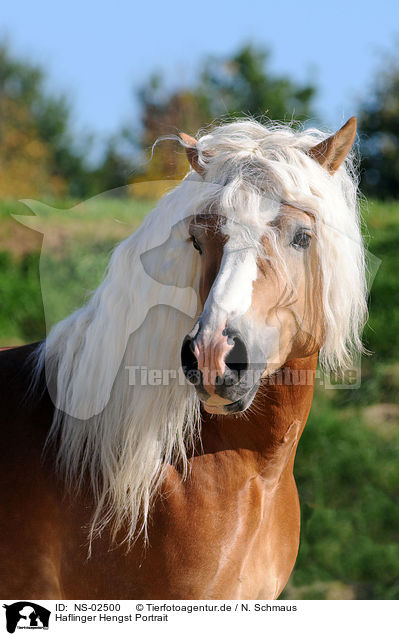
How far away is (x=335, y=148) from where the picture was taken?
1927mm

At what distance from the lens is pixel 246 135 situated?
1.95 metres

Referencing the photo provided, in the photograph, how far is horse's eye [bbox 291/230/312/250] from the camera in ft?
6.02

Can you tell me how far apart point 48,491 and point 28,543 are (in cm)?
18

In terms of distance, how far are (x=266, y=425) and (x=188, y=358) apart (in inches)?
19.1

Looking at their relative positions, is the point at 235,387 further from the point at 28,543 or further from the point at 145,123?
the point at 145,123

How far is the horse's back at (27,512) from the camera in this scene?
193 centimetres

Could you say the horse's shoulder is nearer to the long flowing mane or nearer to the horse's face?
the long flowing mane

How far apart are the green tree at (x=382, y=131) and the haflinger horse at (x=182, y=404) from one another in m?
12.7

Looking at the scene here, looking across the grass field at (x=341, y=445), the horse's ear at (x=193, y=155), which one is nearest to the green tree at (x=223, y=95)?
the grass field at (x=341, y=445)

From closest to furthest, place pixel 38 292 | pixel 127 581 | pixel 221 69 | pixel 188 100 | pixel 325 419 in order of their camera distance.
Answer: pixel 127 581
pixel 325 419
pixel 38 292
pixel 188 100
pixel 221 69
